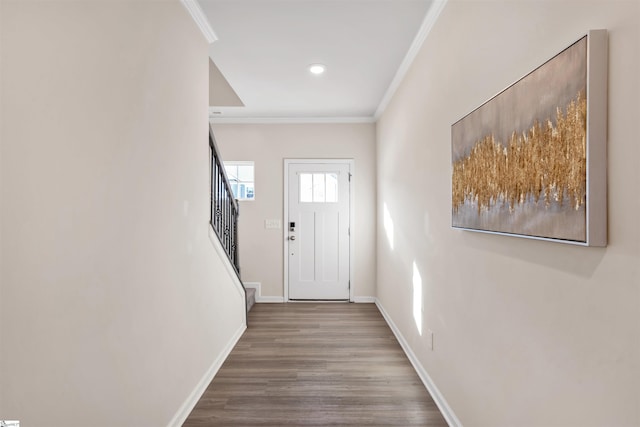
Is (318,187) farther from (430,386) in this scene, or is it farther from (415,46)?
(430,386)

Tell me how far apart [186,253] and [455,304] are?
5.36 ft

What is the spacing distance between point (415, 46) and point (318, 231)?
286 cm

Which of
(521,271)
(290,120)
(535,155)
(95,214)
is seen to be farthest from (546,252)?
(290,120)

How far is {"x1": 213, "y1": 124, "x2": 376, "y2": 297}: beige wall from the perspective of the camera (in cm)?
508

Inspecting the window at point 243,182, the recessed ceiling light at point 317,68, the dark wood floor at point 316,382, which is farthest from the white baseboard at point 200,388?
the recessed ceiling light at point 317,68

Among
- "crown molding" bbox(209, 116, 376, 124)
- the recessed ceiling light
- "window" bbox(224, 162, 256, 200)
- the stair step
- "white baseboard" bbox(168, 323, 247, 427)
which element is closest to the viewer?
"white baseboard" bbox(168, 323, 247, 427)

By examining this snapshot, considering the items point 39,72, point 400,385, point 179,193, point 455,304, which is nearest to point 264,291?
point 400,385

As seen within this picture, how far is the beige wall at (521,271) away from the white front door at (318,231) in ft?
7.38

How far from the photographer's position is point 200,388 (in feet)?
8.01

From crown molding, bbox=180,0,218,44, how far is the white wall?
0.11 metres

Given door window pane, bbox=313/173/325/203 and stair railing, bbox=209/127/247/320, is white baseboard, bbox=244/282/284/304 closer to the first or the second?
stair railing, bbox=209/127/247/320

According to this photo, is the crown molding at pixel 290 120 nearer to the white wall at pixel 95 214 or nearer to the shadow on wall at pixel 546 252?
the white wall at pixel 95 214

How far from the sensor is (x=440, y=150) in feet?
7.62

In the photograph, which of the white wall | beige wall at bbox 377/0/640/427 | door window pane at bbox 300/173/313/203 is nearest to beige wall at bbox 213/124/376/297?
door window pane at bbox 300/173/313/203
